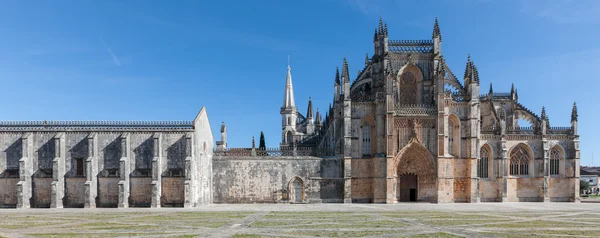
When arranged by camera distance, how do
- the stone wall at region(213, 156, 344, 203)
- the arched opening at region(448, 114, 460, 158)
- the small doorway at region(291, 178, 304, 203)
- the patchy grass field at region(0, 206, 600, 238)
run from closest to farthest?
the patchy grass field at region(0, 206, 600, 238) → the stone wall at region(213, 156, 344, 203) → the small doorway at region(291, 178, 304, 203) → the arched opening at region(448, 114, 460, 158)

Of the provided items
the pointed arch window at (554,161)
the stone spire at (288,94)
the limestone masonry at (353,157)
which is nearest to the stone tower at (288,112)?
the stone spire at (288,94)

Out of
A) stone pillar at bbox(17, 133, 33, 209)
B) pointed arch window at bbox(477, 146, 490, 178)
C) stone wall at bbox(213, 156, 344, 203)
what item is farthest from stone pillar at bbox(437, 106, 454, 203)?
stone pillar at bbox(17, 133, 33, 209)

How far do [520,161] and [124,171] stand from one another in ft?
145

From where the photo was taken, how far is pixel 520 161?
55.3 meters

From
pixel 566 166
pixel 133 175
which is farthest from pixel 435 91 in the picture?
pixel 133 175

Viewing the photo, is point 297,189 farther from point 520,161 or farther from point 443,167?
point 520,161

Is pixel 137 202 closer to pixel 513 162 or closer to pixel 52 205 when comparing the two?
pixel 52 205

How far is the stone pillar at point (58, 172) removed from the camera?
43.0m

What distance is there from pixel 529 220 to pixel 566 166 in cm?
3157

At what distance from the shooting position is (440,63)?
172 ft

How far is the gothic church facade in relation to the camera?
166 ft

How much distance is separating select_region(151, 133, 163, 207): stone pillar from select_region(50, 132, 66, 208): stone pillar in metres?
8.60

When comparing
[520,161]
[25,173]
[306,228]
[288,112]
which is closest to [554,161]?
[520,161]

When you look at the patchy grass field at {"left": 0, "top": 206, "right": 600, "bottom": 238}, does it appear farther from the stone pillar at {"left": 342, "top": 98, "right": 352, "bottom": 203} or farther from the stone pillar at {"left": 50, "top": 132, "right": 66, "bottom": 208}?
the stone pillar at {"left": 342, "top": 98, "right": 352, "bottom": 203}
